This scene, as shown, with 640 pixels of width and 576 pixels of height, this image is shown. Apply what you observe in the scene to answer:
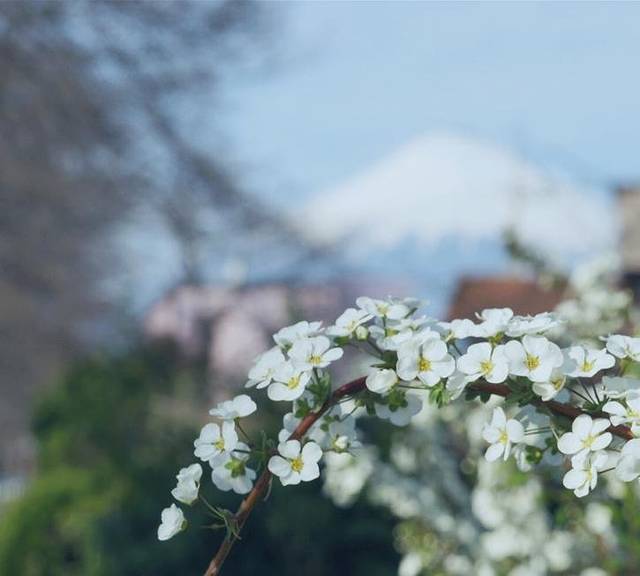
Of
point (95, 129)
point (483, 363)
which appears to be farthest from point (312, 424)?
point (95, 129)

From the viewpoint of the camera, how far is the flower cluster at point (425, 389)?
5.02 ft

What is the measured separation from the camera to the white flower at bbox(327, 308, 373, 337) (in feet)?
5.43

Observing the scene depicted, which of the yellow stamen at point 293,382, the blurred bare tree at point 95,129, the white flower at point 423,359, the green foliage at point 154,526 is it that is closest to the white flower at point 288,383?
the yellow stamen at point 293,382

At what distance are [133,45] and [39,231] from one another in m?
1.89

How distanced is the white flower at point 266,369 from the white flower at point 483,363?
227 millimetres

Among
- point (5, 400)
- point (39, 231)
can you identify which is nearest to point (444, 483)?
point (39, 231)

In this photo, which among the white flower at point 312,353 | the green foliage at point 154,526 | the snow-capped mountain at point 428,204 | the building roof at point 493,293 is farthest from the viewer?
the snow-capped mountain at point 428,204

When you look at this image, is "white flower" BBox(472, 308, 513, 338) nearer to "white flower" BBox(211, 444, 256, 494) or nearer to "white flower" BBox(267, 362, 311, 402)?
"white flower" BBox(267, 362, 311, 402)

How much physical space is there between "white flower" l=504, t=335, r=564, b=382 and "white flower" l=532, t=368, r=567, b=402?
0.08ft

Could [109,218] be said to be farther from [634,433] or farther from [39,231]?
[634,433]

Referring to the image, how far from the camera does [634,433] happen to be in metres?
1.49

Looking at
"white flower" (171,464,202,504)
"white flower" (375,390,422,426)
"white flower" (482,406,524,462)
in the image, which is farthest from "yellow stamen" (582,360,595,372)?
"white flower" (171,464,202,504)

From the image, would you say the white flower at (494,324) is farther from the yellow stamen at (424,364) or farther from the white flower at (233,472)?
the white flower at (233,472)

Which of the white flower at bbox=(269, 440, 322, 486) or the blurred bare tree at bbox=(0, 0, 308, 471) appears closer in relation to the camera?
the white flower at bbox=(269, 440, 322, 486)
